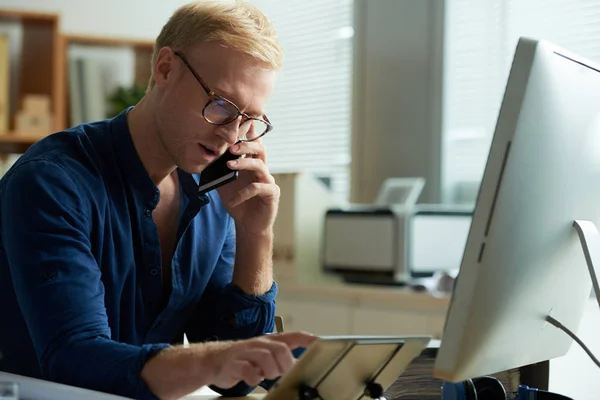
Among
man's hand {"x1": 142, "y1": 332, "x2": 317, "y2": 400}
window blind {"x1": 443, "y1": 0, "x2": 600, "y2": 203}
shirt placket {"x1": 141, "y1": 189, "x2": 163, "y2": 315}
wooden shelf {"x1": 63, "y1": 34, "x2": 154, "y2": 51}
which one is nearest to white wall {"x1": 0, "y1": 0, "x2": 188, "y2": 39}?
wooden shelf {"x1": 63, "y1": 34, "x2": 154, "y2": 51}

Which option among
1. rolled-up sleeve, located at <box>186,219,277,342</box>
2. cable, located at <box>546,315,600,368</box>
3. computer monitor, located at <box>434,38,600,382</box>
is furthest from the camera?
rolled-up sleeve, located at <box>186,219,277,342</box>

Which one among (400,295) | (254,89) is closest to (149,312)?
(254,89)

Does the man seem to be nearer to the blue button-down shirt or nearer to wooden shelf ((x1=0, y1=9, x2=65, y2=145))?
the blue button-down shirt

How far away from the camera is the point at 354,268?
3.23 metres

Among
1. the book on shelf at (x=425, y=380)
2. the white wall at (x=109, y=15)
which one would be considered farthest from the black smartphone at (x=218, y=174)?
the white wall at (x=109, y=15)

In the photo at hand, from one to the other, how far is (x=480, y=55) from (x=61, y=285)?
269 cm

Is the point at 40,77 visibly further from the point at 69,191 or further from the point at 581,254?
the point at 581,254

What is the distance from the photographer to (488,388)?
109 centimetres

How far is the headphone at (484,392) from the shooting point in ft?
3.52

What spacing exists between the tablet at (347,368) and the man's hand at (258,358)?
0.07ft

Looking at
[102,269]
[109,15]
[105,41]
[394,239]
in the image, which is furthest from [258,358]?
[109,15]

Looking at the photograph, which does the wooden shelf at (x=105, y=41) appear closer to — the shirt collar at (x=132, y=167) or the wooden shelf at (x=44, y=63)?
the wooden shelf at (x=44, y=63)

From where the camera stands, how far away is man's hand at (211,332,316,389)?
35.9 inches

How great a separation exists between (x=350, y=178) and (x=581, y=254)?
9.45 feet
